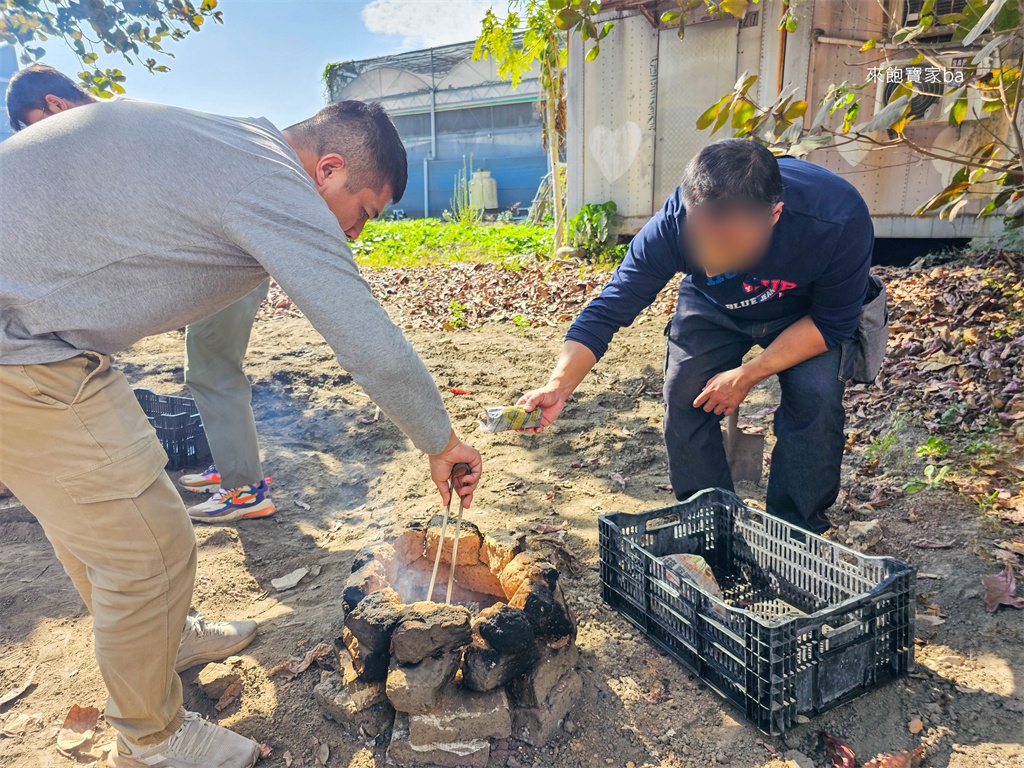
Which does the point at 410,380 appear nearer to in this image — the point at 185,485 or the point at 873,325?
the point at 873,325

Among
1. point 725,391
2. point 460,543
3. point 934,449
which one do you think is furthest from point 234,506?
point 934,449

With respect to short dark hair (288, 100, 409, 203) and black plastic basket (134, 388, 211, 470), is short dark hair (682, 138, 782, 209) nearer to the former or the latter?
short dark hair (288, 100, 409, 203)

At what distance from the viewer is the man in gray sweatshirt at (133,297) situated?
1.70 meters

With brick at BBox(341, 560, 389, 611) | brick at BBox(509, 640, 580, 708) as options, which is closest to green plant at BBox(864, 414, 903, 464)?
brick at BBox(509, 640, 580, 708)

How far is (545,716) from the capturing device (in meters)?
2.24

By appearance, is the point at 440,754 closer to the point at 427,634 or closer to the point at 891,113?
the point at 427,634

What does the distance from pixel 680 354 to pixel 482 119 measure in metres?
22.8

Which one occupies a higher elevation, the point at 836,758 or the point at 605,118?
the point at 605,118

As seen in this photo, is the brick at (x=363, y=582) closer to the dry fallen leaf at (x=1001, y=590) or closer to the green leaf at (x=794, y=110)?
the dry fallen leaf at (x=1001, y=590)

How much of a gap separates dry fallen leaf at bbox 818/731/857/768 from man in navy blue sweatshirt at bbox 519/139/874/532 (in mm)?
1091

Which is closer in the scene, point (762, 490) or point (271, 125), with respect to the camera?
point (271, 125)

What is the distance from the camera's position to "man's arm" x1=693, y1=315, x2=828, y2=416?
9.54ft

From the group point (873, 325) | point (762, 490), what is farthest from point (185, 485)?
point (873, 325)

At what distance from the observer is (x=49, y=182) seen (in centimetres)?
171
